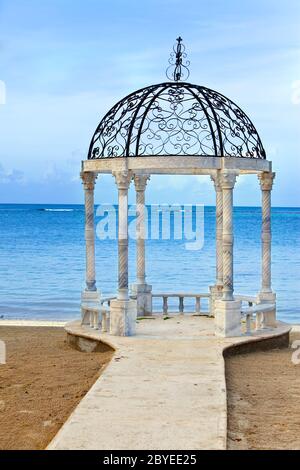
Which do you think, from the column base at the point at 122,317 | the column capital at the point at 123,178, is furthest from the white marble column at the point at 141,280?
the column base at the point at 122,317

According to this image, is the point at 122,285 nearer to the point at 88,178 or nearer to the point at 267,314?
the point at 88,178

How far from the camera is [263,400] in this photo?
11445 mm

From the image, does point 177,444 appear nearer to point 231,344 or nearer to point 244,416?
point 244,416

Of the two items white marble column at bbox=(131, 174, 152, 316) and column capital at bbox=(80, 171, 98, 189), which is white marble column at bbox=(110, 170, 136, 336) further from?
white marble column at bbox=(131, 174, 152, 316)

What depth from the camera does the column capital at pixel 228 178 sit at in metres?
15.0

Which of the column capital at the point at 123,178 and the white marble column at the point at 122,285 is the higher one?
the column capital at the point at 123,178

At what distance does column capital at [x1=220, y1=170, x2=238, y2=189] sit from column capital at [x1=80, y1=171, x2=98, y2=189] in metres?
3.16

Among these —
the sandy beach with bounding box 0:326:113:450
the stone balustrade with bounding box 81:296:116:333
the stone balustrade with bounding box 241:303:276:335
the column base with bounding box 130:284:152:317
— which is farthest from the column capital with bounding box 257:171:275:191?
the sandy beach with bounding box 0:326:113:450

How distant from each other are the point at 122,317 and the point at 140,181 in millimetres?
4483

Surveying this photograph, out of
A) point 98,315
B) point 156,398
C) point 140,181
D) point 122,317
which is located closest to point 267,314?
point 122,317

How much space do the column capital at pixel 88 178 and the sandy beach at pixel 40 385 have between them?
3609mm

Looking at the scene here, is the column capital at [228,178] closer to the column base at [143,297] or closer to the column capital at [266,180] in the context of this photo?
the column capital at [266,180]

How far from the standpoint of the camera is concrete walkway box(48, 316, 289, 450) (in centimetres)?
852
